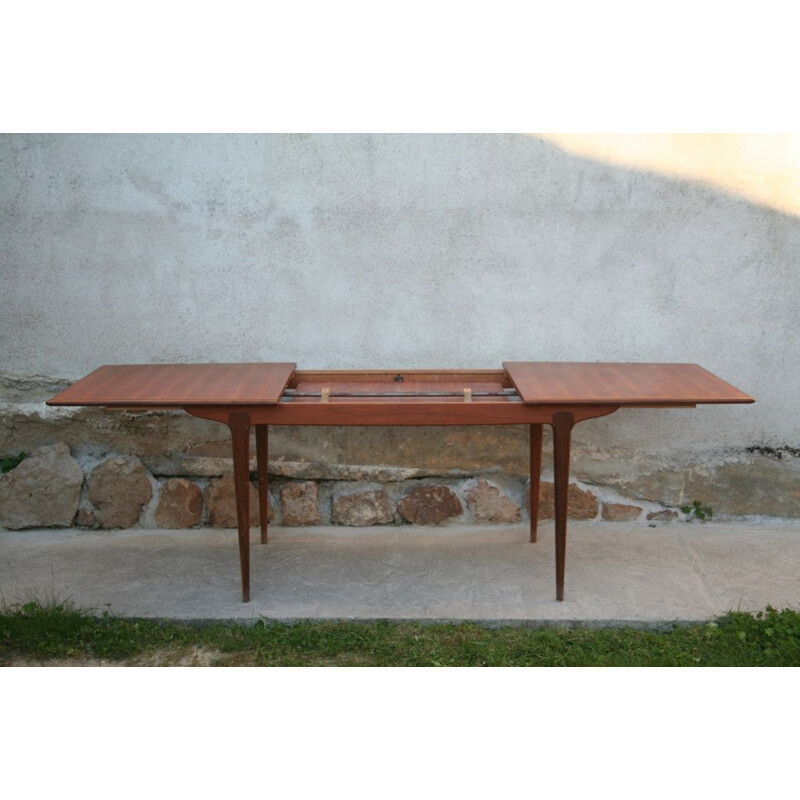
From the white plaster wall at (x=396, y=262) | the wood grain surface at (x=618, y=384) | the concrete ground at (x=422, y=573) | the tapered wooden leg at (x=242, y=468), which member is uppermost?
the white plaster wall at (x=396, y=262)

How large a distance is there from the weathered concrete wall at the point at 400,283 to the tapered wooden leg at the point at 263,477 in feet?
0.74

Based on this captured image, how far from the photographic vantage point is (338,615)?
367 cm

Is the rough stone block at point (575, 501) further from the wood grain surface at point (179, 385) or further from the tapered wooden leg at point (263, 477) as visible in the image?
the wood grain surface at point (179, 385)

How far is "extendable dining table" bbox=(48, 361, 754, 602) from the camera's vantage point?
142 inches

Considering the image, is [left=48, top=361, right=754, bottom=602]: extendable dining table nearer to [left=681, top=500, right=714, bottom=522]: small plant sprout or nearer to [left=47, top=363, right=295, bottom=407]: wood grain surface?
[left=47, top=363, right=295, bottom=407]: wood grain surface

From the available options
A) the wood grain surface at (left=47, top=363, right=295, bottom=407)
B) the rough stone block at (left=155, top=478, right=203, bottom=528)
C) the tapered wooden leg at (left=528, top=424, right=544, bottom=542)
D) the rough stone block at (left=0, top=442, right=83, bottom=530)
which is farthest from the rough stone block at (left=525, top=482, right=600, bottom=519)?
the rough stone block at (left=0, top=442, right=83, bottom=530)

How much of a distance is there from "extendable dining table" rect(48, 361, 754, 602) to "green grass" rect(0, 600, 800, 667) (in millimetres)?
305

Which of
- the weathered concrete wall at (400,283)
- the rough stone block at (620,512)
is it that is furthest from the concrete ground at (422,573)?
the weathered concrete wall at (400,283)

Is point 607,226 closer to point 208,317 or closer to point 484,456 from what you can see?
point 484,456

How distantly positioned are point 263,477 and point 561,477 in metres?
1.41

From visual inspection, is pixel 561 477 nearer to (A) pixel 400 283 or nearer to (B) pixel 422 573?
(B) pixel 422 573

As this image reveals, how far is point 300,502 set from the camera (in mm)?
4566

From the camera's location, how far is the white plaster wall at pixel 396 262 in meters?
4.32

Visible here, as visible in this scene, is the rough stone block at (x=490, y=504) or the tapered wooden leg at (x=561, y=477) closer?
the tapered wooden leg at (x=561, y=477)
